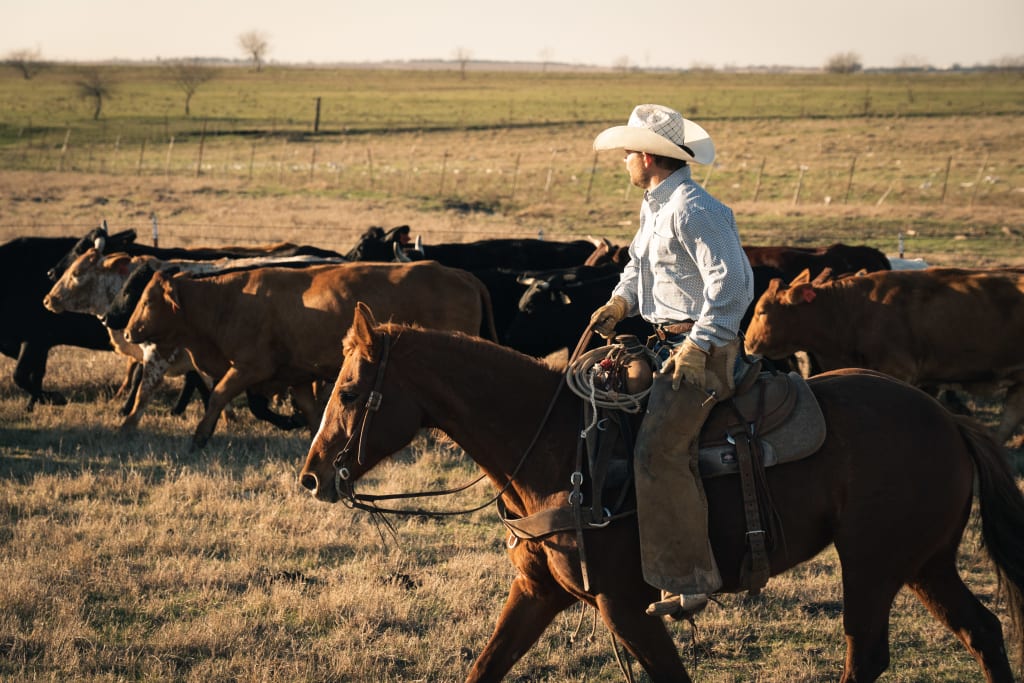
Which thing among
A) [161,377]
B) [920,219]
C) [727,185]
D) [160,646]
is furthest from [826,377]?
[727,185]

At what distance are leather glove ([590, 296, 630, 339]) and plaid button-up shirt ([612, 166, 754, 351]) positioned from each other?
149 millimetres

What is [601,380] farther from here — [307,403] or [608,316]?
[307,403]

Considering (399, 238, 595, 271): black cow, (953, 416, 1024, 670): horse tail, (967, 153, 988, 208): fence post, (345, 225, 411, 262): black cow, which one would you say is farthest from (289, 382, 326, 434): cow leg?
(967, 153, 988, 208): fence post

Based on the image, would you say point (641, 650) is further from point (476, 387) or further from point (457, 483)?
point (457, 483)

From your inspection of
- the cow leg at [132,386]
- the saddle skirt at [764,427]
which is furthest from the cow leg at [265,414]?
the saddle skirt at [764,427]

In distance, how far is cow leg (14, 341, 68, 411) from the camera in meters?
11.3

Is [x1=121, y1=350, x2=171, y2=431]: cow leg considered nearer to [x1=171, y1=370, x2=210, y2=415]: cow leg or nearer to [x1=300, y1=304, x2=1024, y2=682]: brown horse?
[x1=171, y1=370, x2=210, y2=415]: cow leg

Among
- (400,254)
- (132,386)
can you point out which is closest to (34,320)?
(132,386)

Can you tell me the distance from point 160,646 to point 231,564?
4.20 ft

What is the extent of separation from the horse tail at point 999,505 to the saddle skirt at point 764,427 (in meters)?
0.79

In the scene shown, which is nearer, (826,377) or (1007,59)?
(826,377)

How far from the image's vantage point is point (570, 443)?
4281 millimetres

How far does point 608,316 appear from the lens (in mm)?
4664

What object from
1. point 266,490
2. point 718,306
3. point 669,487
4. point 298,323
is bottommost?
point 266,490
